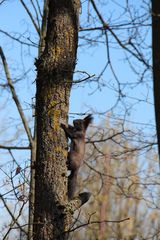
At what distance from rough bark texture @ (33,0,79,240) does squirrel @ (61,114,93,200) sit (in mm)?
600

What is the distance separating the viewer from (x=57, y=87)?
15.9 feet

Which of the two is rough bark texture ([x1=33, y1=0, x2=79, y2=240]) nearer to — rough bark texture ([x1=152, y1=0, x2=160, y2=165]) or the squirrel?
the squirrel

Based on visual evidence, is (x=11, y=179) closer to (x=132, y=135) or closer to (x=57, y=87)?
(x=57, y=87)

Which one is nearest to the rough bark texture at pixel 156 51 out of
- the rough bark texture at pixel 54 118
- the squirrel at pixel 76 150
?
the squirrel at pixel 76 150

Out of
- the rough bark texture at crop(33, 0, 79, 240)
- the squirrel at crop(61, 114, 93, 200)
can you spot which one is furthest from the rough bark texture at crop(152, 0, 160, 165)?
the rough bark texture at crop(33, 0, 79, 240)

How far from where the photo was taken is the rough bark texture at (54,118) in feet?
14.8

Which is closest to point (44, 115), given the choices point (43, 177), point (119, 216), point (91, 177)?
point (43, 177)

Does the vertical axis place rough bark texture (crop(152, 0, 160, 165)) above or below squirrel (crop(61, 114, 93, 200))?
above

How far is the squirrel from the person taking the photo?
5.58 m

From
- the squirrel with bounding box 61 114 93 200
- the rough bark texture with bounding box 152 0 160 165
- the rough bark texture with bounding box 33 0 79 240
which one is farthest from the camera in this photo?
the rough bark texture with bounding box 152 0 160 165

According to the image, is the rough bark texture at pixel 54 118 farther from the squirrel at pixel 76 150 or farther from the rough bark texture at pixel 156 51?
the rough bark texture at pixel 156 51

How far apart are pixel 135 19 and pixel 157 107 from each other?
5.99 feet

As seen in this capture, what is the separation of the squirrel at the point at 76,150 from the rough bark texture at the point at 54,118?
23.6 inches

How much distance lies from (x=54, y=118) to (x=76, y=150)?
1425 mm
